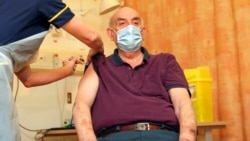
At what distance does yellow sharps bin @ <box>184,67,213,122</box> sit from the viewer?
2.04 m

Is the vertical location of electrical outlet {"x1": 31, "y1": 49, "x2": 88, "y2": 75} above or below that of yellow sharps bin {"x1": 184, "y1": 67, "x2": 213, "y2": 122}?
above

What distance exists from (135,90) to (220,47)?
722 millimetres

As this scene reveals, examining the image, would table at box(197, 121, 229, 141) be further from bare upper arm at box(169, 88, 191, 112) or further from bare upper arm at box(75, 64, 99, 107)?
bare upper arm at box(75, 64, 99, 107)

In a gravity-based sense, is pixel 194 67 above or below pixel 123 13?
below

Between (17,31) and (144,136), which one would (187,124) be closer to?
(144,136)

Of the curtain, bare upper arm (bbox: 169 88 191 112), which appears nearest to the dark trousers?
bare upper arm (bbox: 169 88 191 112)

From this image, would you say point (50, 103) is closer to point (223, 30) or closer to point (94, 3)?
point (94, 3)

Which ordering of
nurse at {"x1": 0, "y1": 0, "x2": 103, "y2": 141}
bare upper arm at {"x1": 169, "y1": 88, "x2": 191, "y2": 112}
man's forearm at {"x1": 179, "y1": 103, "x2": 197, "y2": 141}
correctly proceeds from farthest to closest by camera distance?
bare upper arm at {"x1": 169, "y1": 88, "x2": 191, "y2": 112} < man's forearm at {"x1": 179, "y1": 103, "x2": 197, "y2": 141} < nurse at {"x1": 0, "y1": 0, "x2": 103, "y2": 141}

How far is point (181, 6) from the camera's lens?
2449 mm

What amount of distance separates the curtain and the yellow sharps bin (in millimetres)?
104

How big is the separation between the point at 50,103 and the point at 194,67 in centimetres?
103

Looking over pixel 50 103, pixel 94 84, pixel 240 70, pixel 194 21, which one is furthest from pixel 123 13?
pixel 50 103

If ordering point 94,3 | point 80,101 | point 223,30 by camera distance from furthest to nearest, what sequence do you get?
point 94,3 < point 223,30 < point 80,101

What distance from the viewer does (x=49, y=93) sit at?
2.50m
